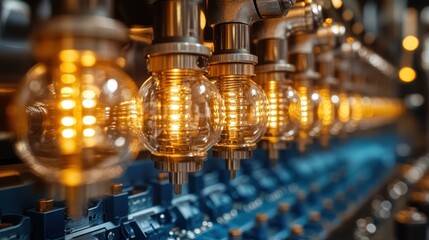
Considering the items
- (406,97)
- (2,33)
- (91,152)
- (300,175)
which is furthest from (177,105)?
(406,97)

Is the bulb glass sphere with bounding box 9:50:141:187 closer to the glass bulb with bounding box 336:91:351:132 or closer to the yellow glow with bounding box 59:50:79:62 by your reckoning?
the yellow glow with bounding box 59:50:79:62

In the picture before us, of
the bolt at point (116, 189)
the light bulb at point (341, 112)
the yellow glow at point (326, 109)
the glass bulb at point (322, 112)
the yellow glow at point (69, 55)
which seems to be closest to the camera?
the yellow glow at point (69, 55)

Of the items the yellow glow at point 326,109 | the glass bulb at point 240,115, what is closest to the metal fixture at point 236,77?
the glass bulb at point 240,115

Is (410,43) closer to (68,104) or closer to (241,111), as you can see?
(241,111)

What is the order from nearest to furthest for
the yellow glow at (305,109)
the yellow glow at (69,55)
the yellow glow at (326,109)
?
the yellow glow at (69,55) → the yellow glow at (305,109) → the yellow glow at (326,109)

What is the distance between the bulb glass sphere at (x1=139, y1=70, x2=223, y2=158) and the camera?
2.39 ft

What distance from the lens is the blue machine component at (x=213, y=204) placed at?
2.85 ft

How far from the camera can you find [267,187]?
1.93m

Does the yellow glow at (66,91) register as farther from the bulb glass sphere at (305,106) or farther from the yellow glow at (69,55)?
the bulb glass sphere at (305,106)

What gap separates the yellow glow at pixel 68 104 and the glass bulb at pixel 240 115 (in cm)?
38

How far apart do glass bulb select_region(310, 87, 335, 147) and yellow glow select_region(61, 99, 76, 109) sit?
917 millimetres

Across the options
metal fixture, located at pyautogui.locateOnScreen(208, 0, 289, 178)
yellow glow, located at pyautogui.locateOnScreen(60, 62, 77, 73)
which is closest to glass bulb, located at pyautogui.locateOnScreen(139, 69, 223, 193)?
metal fixture, located at pyautogui.locateOnScreen(208, 0, 289, 178)

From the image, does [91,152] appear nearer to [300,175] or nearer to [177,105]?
[177,105]

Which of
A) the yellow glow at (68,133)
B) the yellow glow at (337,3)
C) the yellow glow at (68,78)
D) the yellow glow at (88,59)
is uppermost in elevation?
the yellow glow at (337,3)
